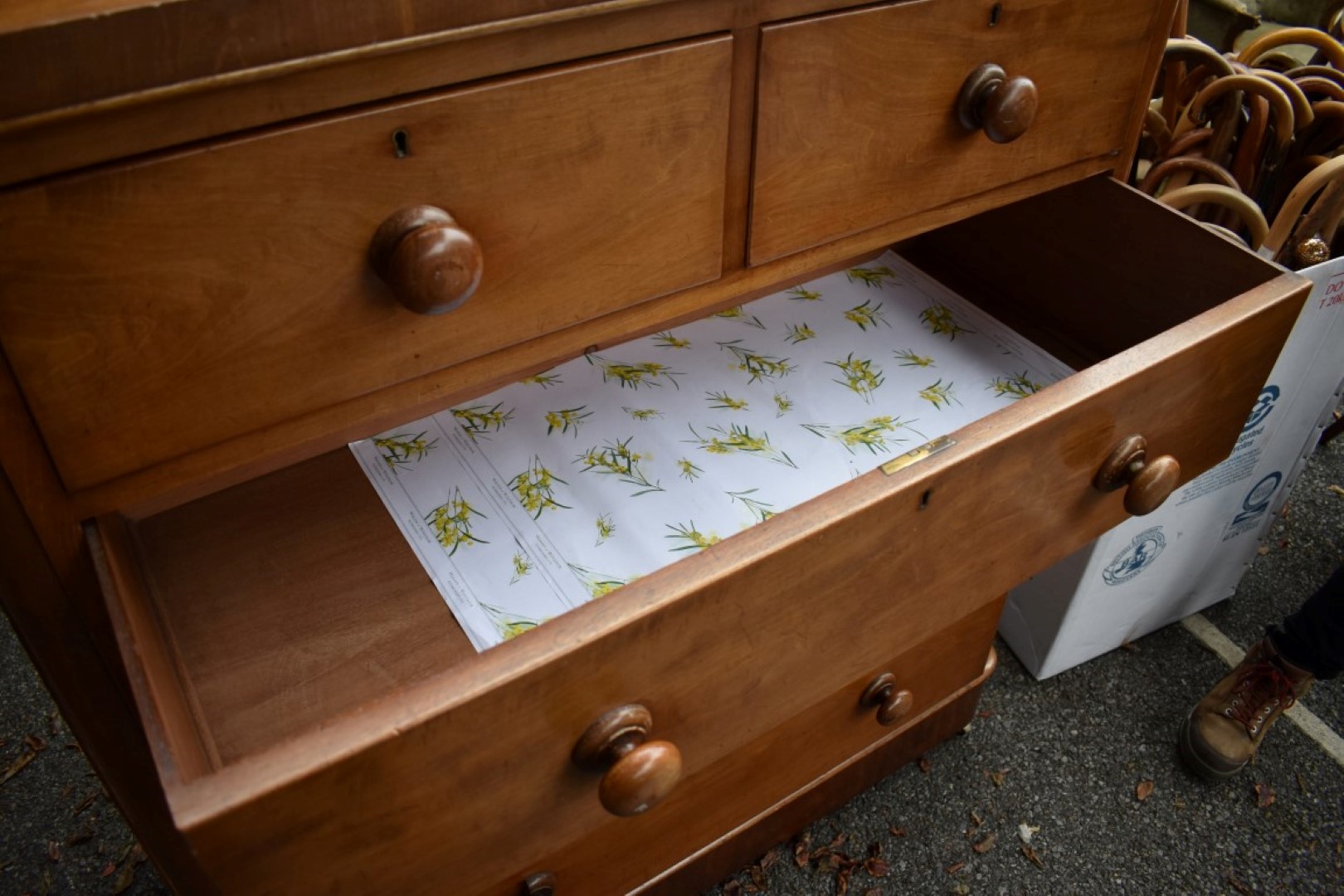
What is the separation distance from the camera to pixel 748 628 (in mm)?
544

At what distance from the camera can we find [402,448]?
29.8 inches

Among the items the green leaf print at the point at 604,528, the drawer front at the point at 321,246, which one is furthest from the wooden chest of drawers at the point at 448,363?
the green leaf print at the point at 604,528

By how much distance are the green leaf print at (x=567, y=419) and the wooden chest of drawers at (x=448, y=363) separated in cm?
8

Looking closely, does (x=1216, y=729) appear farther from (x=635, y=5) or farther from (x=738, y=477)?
(x=635, y=5)

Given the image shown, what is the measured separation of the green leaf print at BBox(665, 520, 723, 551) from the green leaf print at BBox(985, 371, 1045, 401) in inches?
11.3

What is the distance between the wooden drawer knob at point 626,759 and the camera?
20.3 inches

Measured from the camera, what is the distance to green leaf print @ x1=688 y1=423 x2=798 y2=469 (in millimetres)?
768

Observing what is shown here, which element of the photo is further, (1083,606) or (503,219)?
(1083,606)

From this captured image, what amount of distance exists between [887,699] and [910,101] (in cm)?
48

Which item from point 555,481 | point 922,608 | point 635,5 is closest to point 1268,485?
point 922,608

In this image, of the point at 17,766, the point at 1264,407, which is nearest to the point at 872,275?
the point at 1264,407

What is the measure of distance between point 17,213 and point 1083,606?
3.26ft

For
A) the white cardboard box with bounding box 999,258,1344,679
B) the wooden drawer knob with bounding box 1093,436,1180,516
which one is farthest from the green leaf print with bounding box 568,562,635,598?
the white cardboard box with bounding box 999,258,1344,679

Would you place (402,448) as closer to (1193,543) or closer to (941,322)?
(941,322)
